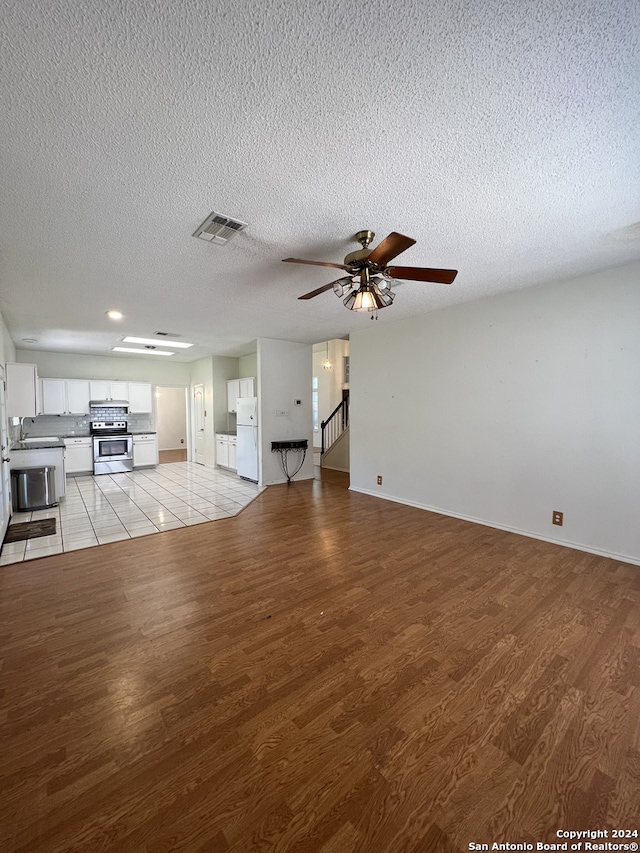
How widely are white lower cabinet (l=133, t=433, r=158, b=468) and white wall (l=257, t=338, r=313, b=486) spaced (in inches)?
136

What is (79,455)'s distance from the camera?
7.23 meters

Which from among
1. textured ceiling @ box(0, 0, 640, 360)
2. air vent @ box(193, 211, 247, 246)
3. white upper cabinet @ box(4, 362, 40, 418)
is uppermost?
textured ceiling @ box(0, 0, 640, 360)

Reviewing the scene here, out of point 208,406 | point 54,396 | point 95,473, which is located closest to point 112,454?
point 95,473

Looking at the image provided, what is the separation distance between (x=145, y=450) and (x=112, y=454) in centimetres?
68

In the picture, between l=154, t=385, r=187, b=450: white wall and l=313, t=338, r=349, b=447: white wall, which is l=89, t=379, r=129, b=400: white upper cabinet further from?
l=313, t=338, r=349, b=447: white wall

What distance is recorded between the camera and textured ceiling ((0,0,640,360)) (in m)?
1.12

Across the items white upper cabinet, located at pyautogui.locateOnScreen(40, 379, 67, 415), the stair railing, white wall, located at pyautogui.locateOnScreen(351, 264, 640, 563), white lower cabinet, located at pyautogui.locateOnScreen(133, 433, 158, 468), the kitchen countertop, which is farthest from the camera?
the stair railing

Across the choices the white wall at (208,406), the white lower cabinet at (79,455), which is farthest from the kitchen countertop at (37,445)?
the white wall at (208,406)

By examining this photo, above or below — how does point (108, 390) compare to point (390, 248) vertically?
below

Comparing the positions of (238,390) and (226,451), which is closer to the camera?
(238,390)

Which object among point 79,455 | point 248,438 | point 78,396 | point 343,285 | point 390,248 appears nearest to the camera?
point 390,248

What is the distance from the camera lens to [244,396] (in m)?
7.12

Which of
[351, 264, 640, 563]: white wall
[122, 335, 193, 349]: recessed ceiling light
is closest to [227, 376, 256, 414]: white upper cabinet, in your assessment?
[122, 335, 193, 349]: recessed ceiling light

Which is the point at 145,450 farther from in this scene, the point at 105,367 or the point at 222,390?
the point at 222,390
